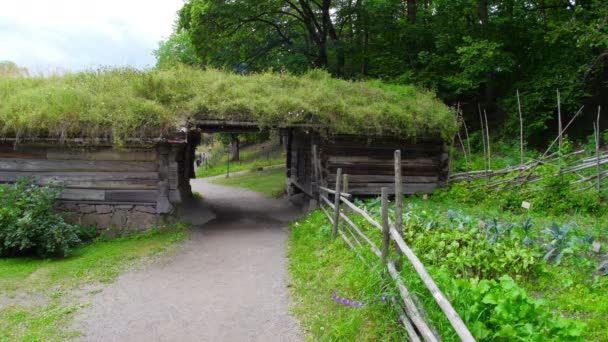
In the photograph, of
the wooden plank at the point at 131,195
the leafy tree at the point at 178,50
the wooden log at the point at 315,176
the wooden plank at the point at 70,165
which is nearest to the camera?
the wooden plank at the point at 70,165

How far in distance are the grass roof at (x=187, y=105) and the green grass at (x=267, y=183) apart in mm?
6661

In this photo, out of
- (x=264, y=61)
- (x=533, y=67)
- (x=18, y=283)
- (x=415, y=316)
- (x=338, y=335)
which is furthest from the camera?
(x=264, y=61)

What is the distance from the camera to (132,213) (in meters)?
9.96

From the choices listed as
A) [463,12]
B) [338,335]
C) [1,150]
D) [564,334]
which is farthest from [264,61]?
[564,334]

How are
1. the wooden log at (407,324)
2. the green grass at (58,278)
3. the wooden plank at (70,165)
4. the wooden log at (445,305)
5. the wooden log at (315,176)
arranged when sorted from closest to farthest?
the wooden log at (445,305), the wooden log at (407,324), the green grass at (58,278), the wooden plank at (70,165), the wooden log at (315,176)

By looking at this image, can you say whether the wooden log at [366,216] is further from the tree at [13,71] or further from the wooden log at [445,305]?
the tree at [13,71]

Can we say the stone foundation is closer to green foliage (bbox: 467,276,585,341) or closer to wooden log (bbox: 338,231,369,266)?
wooden log (bbox: 338,231,369,266)

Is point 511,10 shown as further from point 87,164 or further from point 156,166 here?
point 87,164

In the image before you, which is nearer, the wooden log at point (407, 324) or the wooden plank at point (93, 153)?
the wooden log at point (407, 324)

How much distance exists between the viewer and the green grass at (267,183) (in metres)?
17.7

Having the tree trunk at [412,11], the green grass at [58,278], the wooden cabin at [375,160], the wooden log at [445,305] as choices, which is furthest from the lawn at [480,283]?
the tree trunk at [412,11]

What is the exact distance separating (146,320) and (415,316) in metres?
3.39

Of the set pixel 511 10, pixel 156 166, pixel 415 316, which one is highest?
pixel 511 10

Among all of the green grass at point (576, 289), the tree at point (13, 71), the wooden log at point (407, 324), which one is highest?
the tree at point (13, 71)
